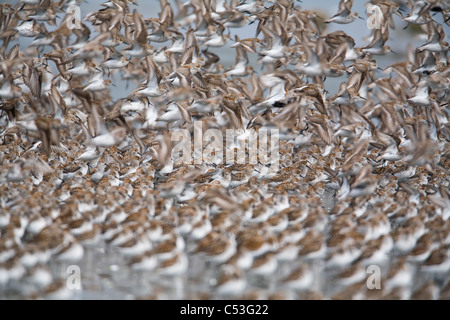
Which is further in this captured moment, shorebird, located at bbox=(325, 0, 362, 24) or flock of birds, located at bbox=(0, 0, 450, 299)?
shorebird, located at bbox=(325, 0, 362, 24)

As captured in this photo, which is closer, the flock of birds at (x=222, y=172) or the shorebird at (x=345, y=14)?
the flock of birds at (x=222, y=172)

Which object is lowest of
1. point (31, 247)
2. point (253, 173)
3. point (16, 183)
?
point (253, 173)

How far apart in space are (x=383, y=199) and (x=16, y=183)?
14.8 ft

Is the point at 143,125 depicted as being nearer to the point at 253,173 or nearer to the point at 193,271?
the point at 253,173

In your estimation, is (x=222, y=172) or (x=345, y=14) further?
(x=345, y=14)

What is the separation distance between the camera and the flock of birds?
17.7 ft

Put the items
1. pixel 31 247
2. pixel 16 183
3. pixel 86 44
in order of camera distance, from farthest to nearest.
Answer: pixel 86 44 < pixel 16 183 < pixel 31 247

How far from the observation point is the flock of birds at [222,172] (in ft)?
17.7

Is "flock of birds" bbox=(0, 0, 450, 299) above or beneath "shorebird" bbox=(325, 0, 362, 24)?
beneath

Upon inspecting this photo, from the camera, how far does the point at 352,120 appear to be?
918 cm

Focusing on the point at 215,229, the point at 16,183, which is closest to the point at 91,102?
the point at 16,183

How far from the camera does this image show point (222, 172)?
26.7 feet

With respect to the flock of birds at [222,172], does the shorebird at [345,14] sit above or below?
above

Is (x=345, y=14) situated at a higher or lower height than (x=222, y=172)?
higher
